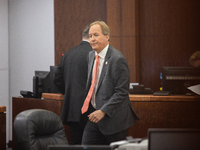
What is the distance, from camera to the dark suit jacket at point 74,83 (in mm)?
3039

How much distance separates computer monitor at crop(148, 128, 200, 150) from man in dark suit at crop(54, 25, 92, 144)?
193 cm

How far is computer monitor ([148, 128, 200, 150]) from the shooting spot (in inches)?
43.8

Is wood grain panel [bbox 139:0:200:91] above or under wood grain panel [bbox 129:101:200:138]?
above

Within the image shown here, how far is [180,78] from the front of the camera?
3.37 m

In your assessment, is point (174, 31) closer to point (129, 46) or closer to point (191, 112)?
point (129, 46)

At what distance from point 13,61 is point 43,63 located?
1.94 feet

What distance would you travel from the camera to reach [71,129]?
313cm

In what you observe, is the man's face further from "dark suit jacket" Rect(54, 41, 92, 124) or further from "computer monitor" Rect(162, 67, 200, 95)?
"computer monitor" Rect(162, 67, 200, 95)

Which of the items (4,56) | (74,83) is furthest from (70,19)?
(74,83)

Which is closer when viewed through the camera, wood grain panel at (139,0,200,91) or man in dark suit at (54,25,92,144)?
man in dark suit at (54,25,92,144)

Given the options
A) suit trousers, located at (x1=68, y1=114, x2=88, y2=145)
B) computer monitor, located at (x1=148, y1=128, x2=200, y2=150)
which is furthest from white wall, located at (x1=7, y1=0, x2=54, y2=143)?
computer monitor, located at (x1=148, y1=128, x2=200, y2=150)

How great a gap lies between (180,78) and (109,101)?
141cm

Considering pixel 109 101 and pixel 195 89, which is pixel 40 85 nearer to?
pixel 109 101

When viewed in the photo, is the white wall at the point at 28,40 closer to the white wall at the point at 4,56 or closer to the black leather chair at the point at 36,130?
the white wall at the point at 4,56
